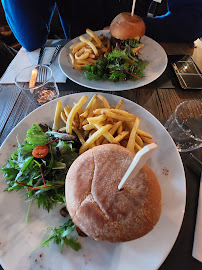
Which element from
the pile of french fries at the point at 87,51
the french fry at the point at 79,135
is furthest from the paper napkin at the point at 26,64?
the french fry at the point at 79,135

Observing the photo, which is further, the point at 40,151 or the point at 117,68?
the point at 117,68

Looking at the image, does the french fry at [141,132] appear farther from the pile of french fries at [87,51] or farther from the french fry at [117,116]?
the pile of french fries at [87,51]

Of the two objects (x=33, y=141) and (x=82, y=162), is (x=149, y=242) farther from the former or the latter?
(x=33, y=141)

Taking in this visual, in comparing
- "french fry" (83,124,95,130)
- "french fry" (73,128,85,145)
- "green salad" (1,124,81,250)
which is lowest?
"green salad" (1,124,81,250)

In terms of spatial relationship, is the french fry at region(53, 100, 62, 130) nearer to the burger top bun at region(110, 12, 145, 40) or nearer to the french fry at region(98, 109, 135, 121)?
the french fry at region(98, 109, 135, 121)

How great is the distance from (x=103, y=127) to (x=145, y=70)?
1.18 m

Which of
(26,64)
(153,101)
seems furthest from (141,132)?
(26,64)

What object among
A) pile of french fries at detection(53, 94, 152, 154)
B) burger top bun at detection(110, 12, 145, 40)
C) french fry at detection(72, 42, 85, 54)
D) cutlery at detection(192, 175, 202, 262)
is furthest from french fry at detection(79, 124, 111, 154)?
burger top bun at detection(110, 12, 145, 40)

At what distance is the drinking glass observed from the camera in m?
1.34

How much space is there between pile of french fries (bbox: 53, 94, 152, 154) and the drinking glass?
269 mm

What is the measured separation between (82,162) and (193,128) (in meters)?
1.11

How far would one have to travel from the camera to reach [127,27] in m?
1.93

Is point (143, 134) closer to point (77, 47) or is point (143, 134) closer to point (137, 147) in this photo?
point (137, 147)

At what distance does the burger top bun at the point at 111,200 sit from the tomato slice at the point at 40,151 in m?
0.31
